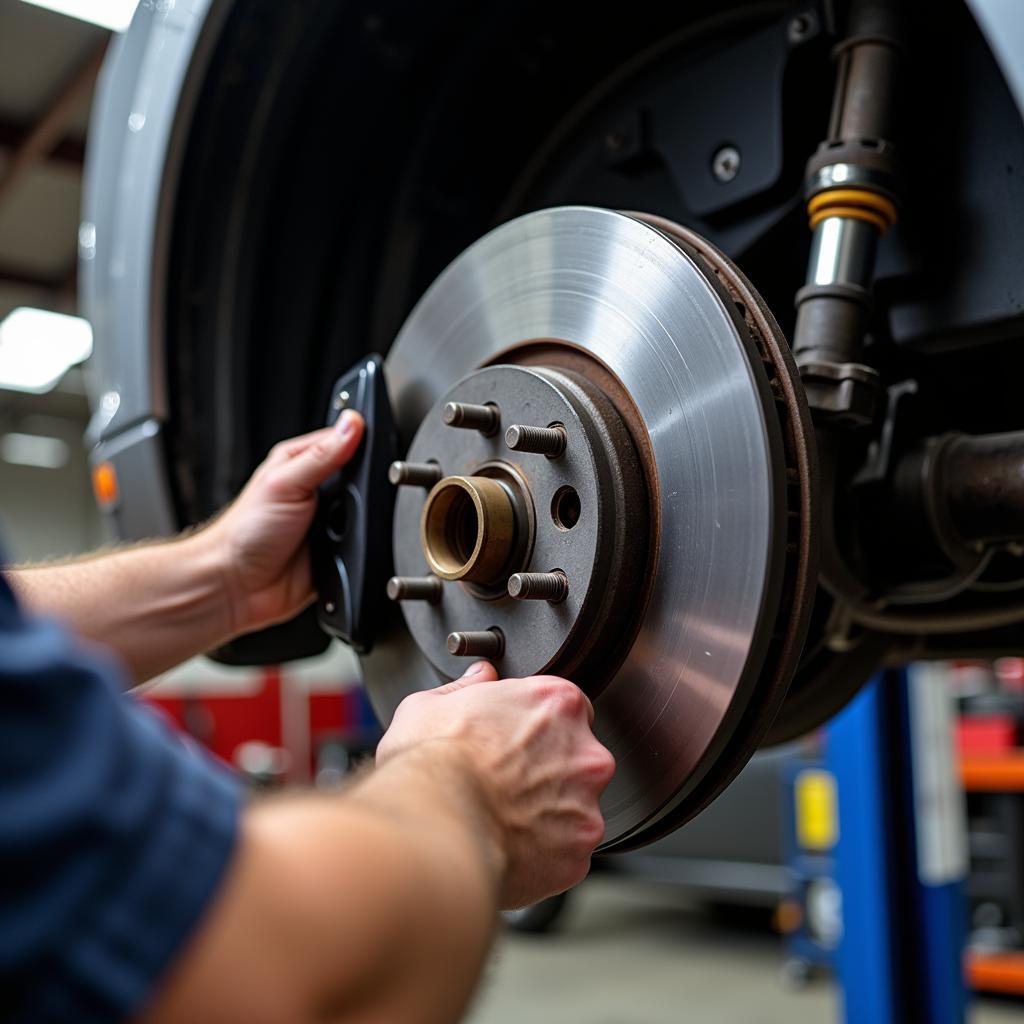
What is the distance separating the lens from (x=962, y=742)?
3139 millimetres

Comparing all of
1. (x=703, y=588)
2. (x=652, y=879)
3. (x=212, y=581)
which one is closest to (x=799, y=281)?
(x=703, y=588)

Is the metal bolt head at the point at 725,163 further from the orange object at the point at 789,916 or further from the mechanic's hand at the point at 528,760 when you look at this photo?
the orange object at the point at 789,916

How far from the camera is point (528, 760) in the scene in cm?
50

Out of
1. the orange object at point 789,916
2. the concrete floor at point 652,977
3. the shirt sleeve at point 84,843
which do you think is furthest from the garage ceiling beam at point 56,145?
the shirt sleeve at point 84,843

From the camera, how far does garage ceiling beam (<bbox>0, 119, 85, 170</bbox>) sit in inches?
171

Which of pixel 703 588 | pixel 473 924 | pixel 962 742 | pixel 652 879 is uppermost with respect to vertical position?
pixel 703 588

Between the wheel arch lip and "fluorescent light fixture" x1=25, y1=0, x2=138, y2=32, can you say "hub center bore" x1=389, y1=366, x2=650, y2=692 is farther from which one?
"fluorescent light fixture" x1=25, y1=0, x2=138, y2=32

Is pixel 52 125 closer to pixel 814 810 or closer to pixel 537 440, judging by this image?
pixel 814 810

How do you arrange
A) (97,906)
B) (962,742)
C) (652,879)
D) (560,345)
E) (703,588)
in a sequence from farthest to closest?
(652,879), (962,742), (560,345), (703,588), (97,906)

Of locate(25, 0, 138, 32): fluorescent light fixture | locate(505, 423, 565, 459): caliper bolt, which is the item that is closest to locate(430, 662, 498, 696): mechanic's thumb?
locate(505, 423, 565, 459): caliper bolt

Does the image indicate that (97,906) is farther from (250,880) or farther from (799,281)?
(799,281)

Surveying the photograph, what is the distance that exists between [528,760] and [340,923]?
0.19 m

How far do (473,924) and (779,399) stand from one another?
0.31 m

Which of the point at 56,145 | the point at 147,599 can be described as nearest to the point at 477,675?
the point at 147,599
